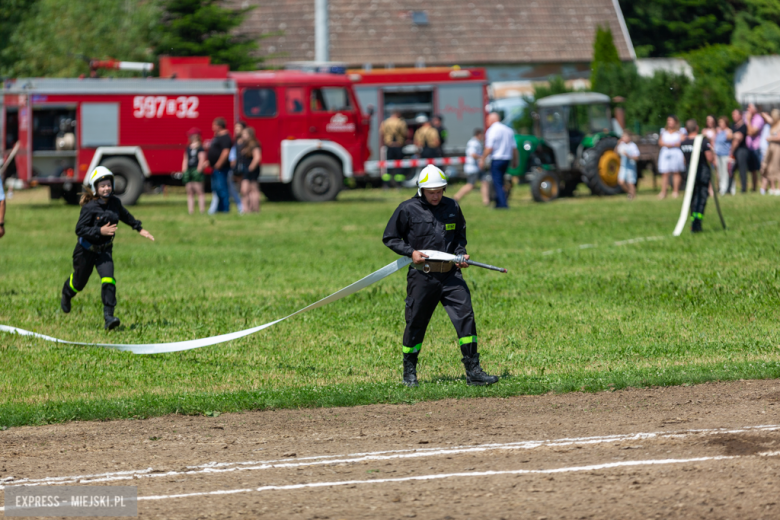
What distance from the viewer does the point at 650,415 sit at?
7.54 metres

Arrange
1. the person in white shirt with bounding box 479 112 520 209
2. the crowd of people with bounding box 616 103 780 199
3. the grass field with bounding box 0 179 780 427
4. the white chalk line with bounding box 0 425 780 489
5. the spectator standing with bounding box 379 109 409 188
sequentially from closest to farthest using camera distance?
the white chalk line with bounding box 0 425 780 489, the grass field with bounding box 0 179 780 427, the person in white shirt with bounding box 479 112 520 209, the crowd of people with bounding box 616 103 780 199, the spectator standing with bounding box 379 109 409 188

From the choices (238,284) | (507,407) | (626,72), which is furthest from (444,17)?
(507,407)

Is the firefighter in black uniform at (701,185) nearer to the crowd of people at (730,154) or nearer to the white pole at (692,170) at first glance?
the white pole at (692,170)

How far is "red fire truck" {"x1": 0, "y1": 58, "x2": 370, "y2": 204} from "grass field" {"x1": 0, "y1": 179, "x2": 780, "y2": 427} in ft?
22.4

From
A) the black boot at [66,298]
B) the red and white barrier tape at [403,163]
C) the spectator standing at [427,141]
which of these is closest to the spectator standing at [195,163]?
the red and white barrier tape at [403,163]

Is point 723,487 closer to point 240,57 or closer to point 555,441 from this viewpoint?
point 555,441

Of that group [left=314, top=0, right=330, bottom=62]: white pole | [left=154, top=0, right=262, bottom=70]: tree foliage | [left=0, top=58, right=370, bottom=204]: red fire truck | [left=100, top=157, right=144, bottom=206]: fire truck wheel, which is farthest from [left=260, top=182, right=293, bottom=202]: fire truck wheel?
[left=154, top=0, right=262, bottom=70]: tree foliage

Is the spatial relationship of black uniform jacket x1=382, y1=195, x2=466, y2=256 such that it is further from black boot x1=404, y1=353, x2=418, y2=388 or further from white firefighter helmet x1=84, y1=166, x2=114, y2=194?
white firefighter helmet x1=84, y1=166, x2=114, y2=194

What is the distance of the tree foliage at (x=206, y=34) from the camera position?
37156 millimetres

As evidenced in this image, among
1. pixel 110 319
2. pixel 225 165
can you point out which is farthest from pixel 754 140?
pixel 110 319

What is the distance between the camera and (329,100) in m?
28.2

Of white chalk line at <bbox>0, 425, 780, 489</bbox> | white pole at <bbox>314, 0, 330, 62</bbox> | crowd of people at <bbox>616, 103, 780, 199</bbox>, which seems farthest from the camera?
white pole at <bbox>314, 0, 330, 62</bbox>

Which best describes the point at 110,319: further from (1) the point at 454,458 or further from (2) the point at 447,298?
(1) the point at 454,458

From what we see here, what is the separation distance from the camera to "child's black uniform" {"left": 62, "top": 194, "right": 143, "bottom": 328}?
10.9 meters
